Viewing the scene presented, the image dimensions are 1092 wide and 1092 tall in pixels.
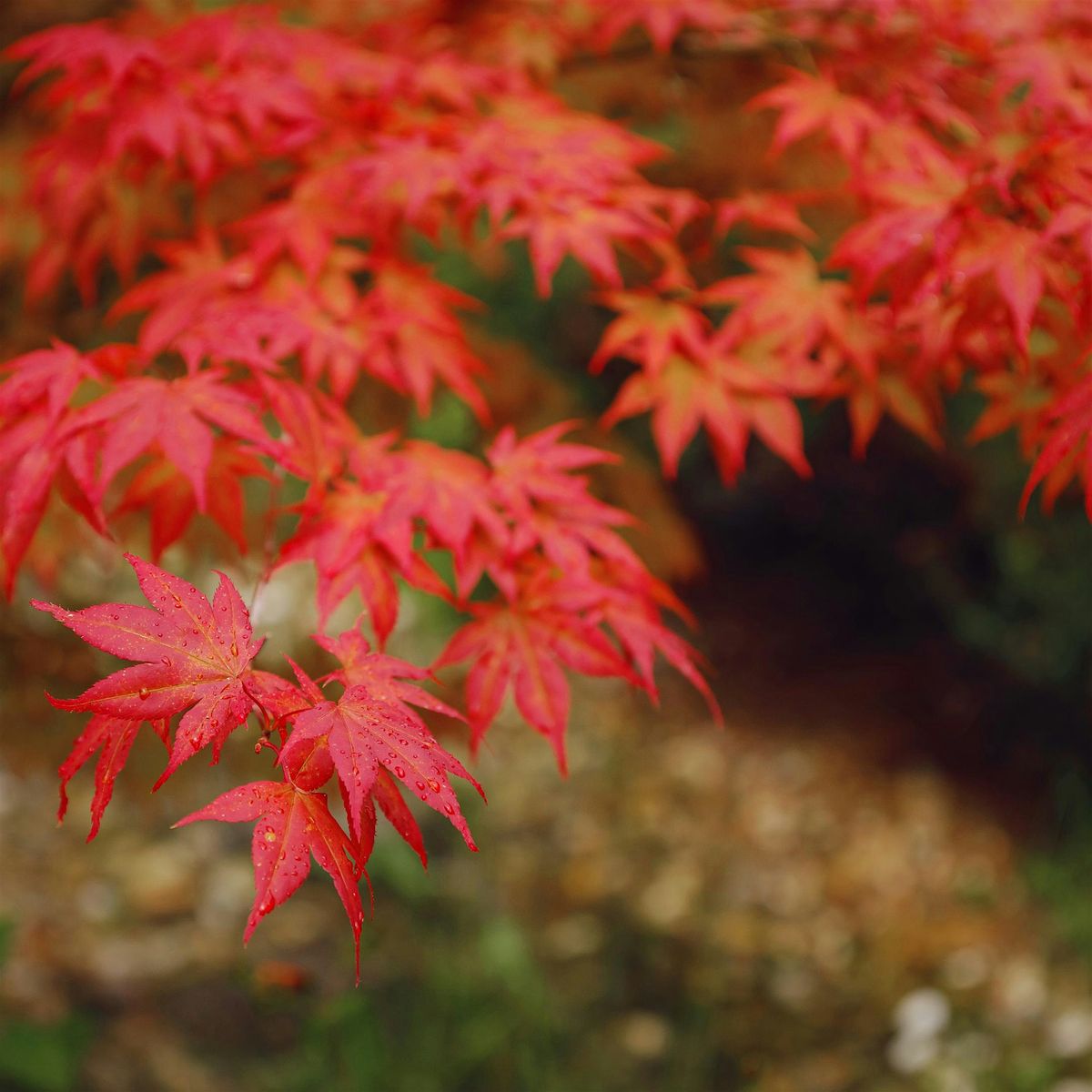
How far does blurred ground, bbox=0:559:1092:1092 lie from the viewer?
2.14 metres

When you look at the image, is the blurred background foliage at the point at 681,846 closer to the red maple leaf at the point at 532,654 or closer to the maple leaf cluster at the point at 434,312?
the maple leaf cluster at the point at 434,312

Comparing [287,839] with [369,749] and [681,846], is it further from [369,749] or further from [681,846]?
[681,846]

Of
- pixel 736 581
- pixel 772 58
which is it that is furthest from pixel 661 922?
pixel 772 58

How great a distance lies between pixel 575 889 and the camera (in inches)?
108

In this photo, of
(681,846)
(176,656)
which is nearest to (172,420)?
(176,656)

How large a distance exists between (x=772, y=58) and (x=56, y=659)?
4.97ft

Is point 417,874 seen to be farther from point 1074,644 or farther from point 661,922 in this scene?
point 1074,644

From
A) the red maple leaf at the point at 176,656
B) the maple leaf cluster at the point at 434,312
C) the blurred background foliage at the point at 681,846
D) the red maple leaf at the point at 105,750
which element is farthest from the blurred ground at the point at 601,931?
the red maple leaf at the point at 176,656

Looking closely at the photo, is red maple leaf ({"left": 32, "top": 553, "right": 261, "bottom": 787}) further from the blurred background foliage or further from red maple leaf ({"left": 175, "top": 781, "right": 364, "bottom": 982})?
the blurred background foliage

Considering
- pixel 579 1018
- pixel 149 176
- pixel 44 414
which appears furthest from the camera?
pixel 579 1018

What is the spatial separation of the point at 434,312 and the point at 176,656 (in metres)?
0.66

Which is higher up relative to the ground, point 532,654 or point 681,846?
point 532,654

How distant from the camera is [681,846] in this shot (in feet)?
9.49

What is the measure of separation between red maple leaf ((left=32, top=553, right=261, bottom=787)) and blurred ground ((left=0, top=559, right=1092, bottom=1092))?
3.38ft
